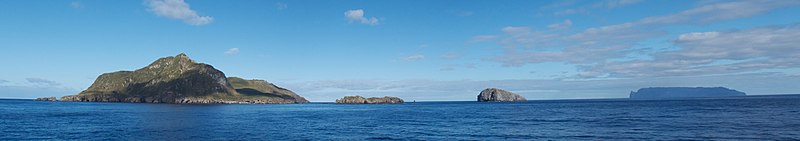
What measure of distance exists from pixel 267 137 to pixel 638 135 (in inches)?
1910

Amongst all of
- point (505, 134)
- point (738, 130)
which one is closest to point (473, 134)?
point (505, 134)

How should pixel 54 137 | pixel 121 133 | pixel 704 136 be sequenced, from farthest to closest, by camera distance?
pixel 121 133, pixel 54 137, pixel 704 136

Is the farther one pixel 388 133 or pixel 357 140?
pixel 388 133

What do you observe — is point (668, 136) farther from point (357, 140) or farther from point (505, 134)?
point (357, 140)

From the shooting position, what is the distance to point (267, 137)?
64938mm

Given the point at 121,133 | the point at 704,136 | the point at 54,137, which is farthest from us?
the point at 121,133

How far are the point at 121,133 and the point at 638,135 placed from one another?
2762 inches

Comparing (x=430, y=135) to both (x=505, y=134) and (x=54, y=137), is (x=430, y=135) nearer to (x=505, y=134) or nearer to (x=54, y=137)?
(x=505, y=134)

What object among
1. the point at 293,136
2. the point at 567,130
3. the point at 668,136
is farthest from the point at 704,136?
the point at 293,136

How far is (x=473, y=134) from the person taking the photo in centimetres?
6700

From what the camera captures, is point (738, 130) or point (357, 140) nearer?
point (357, 140)

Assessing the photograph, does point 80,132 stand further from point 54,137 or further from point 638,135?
point 638,135

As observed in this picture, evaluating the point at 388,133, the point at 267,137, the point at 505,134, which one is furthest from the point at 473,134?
the point at 267,137

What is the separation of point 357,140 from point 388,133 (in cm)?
1045
